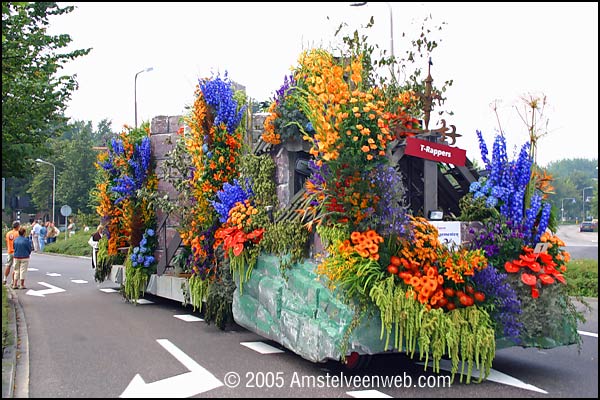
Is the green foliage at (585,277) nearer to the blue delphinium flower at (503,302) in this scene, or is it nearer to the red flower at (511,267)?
the red flower at (511,267)

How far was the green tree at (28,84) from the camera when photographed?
35.8ft

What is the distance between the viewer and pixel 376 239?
617cm

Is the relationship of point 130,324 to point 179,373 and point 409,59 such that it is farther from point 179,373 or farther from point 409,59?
point 409,59

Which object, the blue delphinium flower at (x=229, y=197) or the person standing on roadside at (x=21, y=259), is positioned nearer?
the blue delphinium flower at (x=229, y=197)

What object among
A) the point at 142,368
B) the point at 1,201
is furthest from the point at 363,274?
the point at 1,201

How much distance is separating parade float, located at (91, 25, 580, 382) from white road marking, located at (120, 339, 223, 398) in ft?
3.06

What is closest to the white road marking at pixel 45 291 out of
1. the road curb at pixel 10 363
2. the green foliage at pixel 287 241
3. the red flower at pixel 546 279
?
the road curb at pixel 10 363

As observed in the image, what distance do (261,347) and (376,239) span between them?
108 inches

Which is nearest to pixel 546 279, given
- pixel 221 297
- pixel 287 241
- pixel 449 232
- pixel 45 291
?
pixel 449 232

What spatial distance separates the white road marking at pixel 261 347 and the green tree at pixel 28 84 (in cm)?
535

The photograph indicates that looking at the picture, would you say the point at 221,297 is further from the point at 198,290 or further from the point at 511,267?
the point at 511,267

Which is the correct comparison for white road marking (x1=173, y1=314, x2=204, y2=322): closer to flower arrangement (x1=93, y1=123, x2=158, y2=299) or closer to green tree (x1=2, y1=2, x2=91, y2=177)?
flower arrangement (x1=93, y1=123, x2=158, y2=299)

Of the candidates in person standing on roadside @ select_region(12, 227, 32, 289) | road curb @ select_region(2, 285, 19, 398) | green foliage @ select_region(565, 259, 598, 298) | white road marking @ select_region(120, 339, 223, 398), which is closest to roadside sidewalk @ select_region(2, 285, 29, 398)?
road curb @ select_region(2, 285, 19, 398)

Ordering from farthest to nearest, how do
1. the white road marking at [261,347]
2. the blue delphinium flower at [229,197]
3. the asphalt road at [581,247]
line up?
the asphalt road at [581,247]
the blue delphinium flower at [229,197]
the white road marking at [261,347]
